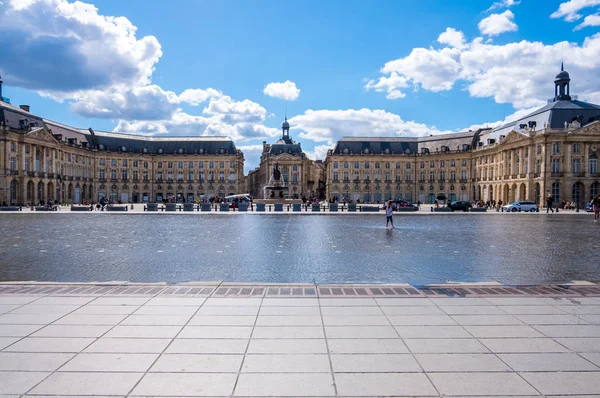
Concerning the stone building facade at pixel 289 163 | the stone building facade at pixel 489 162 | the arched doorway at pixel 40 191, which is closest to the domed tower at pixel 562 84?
the stone building facade at pixel 489 162

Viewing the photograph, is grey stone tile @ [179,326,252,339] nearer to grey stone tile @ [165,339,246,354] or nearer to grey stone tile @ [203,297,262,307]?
grey stone tile @ [165,339,246,354]

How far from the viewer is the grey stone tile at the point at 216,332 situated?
6.42 metres

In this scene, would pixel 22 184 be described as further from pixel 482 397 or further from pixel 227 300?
pixel 482 397

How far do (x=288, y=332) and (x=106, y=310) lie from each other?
340 cm

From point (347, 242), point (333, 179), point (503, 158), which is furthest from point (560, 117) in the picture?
point (347, 242)

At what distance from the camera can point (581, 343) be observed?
617 cm

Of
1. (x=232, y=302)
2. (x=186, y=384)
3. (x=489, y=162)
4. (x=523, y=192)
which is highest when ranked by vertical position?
(x=489, y=162)

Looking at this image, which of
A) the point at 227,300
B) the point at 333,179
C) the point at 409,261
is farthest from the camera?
the point at 333,179

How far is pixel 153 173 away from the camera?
112250mm

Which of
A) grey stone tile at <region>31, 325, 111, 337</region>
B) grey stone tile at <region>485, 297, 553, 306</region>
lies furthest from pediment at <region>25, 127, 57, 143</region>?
grey stone tile at <region>485, 297, 553, 306</region>

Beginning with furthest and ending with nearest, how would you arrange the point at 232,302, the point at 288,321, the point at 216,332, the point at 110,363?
the point at 232,302
the point at 288,321
the point at 216,332
the point at 110,363

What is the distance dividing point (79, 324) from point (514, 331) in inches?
263

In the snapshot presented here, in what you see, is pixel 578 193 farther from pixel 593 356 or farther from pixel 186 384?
pixel 186 384

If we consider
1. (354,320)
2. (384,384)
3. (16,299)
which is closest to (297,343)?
(354,320)
